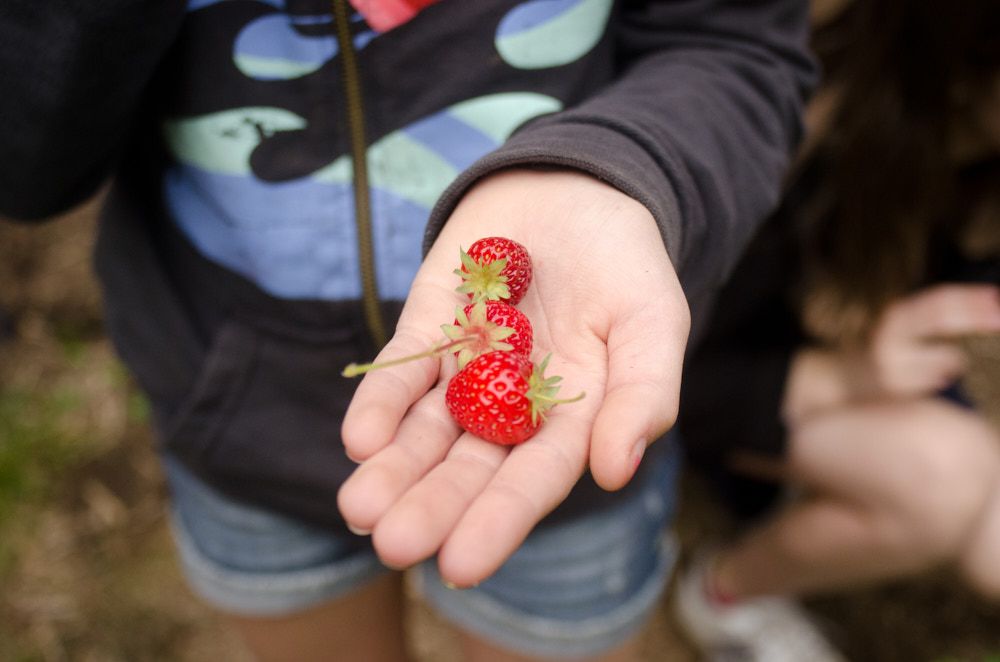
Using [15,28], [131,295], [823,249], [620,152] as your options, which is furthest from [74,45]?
[823,249]

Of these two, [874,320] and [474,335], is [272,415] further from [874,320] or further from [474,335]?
[874,320]

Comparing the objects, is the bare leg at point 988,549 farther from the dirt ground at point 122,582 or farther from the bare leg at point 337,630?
the bare leg at point 337,630

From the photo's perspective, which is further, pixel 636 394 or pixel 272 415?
pixel 272 415

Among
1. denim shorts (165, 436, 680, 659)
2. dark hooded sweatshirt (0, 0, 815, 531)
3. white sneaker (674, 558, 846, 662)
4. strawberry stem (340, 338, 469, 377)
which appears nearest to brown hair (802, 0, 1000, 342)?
dark hooded sweatshirt (0, 0, 815, 531)

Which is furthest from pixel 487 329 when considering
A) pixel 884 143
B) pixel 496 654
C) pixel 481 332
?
pixel 884 143

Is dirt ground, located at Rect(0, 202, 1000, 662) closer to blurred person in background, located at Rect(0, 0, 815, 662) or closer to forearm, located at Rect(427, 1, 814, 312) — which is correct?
blurred person in background, located at Rect(0, 0, 815, 662)

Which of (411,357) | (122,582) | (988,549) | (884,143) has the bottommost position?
(122,582)

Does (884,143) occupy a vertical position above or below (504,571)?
above

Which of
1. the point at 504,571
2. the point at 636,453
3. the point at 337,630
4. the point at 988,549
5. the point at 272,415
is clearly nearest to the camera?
the point at 636,453

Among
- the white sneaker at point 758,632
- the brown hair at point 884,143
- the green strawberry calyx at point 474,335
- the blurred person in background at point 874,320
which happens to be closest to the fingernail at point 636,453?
the green strawberry calyx at point 474,335
